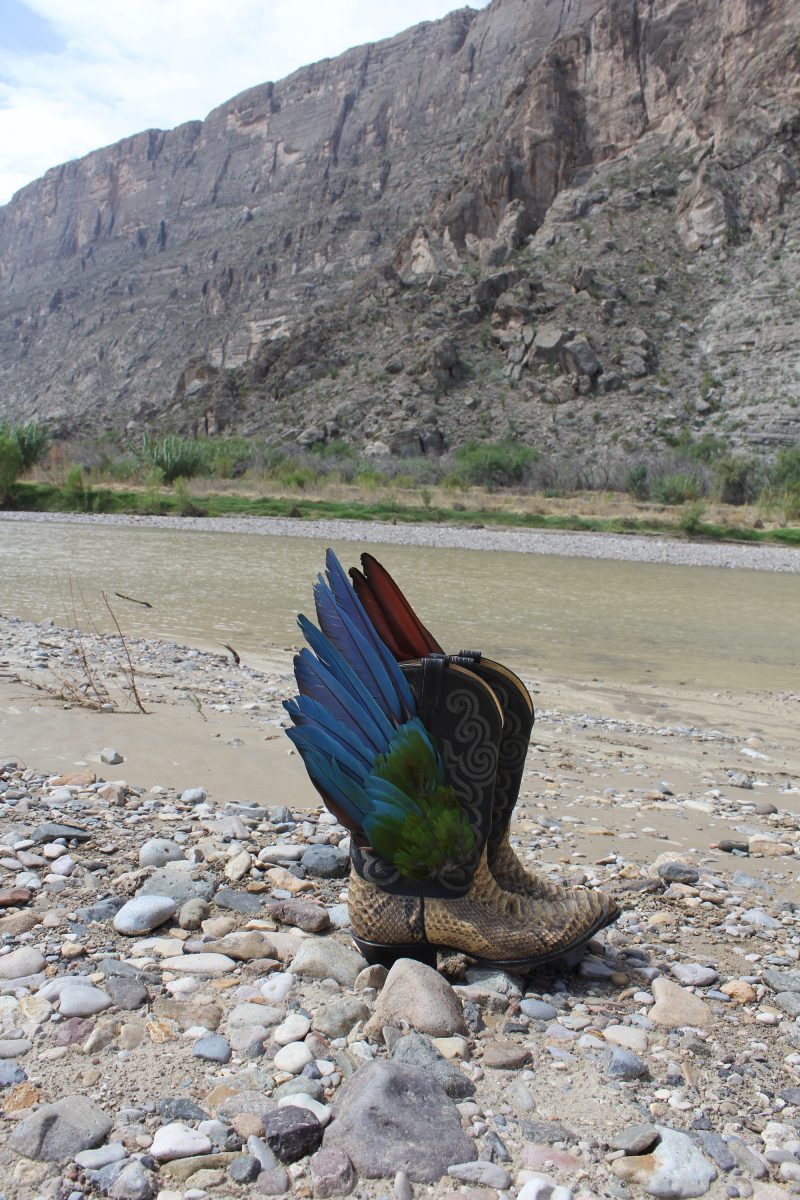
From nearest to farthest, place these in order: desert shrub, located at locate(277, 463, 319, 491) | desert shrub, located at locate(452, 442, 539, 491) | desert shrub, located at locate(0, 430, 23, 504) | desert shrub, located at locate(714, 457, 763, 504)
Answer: desert shrub, located at locate(0, 430, 23, 504) → desert shrub, located at locate(714, 457, 763, 504) → desert shrub, located at locate(277, 463, 319, 491) → desert shrub, located at locate(452, 442, 539, 491)

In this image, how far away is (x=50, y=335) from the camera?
5103 inches

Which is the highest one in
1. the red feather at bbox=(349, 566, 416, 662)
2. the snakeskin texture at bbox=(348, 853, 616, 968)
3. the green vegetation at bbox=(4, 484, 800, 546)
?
the red feather at bbox=(349, 566, 416, 662)

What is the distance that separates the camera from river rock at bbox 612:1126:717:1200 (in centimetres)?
161

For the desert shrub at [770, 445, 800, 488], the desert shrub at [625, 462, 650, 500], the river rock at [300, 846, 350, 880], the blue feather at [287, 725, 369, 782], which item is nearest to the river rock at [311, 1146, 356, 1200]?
the blue feather at [287, 725, 369, 782]

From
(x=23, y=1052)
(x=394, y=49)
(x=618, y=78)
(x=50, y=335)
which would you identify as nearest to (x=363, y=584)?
(x=23, y=1052)

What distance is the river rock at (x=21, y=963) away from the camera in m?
2.25

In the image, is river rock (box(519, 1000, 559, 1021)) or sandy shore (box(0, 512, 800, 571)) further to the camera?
sandy shore (box(0, 512, 800, 571))

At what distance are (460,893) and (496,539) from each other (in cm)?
2961

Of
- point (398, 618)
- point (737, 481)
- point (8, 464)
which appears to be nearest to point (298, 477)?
point (8, 464)

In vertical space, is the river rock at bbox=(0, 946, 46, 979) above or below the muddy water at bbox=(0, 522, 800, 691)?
above

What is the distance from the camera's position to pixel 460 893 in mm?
2355

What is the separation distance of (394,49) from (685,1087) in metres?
157

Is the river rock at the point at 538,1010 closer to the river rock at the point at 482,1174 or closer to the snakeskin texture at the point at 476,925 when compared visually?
the snakeskin texture at the point at 476,925

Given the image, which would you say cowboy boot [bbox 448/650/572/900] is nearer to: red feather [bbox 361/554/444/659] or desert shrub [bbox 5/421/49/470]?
red feather [bbox 361/554/444/659]
